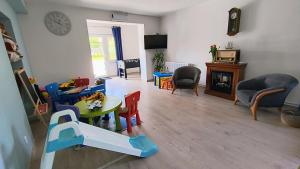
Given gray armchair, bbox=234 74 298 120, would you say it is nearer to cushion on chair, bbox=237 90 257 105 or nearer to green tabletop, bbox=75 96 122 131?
cushion on chair, bbox=237 90 257 105

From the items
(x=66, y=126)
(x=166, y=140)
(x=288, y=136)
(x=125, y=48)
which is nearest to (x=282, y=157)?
(x=288, y=136)

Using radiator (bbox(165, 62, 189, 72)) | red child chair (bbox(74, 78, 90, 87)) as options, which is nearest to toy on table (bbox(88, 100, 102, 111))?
red child chair (bbox(74, 78, 90, 87))

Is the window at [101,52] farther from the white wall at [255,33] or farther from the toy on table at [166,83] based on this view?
the white wall at [255,33]

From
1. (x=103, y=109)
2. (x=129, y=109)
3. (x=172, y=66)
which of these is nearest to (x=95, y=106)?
(x=103, y=109)

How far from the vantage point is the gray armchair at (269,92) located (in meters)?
2.54

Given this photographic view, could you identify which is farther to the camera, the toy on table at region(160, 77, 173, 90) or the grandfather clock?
the toy on table at region(160, 77, 173, 90)

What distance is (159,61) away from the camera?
20.0ft

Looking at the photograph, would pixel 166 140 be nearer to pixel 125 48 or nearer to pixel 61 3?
pixel 61 3

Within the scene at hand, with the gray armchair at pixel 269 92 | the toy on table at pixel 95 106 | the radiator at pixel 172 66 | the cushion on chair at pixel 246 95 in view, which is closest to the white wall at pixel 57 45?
the toy on table at pixel 95 106

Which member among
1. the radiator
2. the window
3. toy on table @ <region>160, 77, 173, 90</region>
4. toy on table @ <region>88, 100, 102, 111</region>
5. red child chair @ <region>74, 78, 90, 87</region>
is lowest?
toy on table @ <region>160, 77, 173, 90</region>

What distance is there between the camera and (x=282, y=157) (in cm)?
178

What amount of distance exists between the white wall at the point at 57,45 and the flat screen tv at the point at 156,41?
5.38 feet

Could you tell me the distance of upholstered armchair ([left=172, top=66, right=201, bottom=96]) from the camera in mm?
4078

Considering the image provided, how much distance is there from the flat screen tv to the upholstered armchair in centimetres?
177
